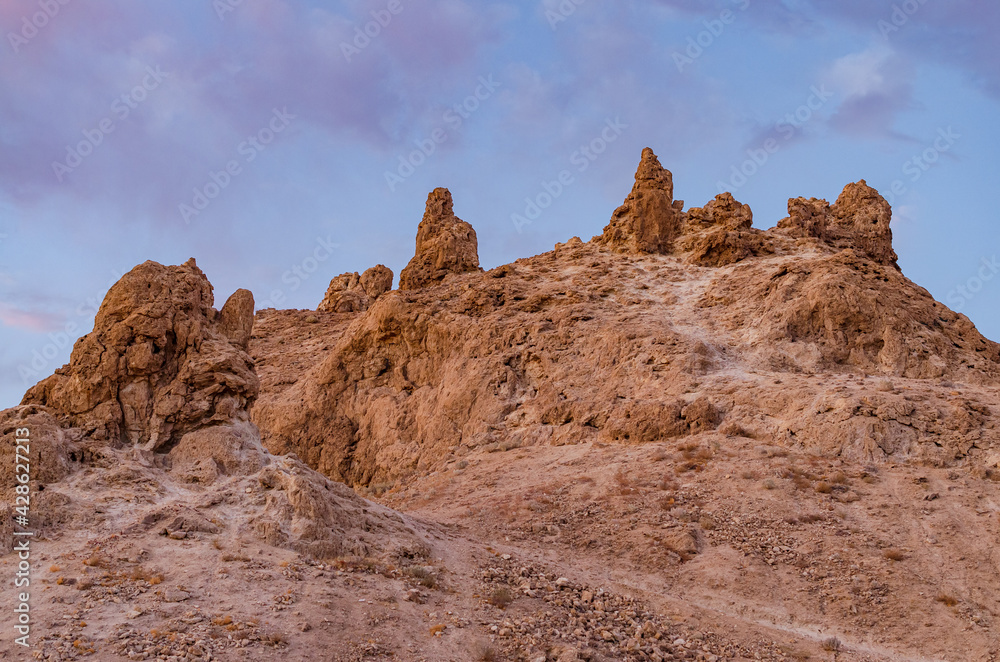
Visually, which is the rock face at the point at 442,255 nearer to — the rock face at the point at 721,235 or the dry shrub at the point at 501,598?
the rock face at the point at 721,235

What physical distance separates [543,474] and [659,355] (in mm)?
6149

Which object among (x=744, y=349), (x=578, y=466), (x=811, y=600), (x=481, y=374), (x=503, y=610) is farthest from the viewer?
(x=481, y=374)

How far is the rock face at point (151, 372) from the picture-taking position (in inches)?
525

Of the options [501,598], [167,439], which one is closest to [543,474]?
[501,598]

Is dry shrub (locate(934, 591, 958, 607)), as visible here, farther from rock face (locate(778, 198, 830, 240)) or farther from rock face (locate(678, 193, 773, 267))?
rock face (locate(778, 198, 830, 240))

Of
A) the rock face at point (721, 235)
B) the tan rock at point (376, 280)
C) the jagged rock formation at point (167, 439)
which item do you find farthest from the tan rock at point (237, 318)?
the tan rock at point (376, 280)

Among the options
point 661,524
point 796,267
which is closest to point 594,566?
point 661,524

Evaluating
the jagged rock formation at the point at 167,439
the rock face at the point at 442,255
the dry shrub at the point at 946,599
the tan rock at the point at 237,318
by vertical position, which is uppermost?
the rock face at the point at 442,255

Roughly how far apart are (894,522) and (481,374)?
1323 centimetres

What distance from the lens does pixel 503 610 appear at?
10.4m

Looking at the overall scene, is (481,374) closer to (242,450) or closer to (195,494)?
(242,450)

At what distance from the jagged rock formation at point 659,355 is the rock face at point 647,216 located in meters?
0.10

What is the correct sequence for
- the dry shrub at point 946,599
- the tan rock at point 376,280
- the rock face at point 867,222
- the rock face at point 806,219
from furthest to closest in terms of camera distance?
1. the tan rock at point 376,280
2. the rock face at point 867,222
3. the rock face at point 806,219
4. the dry shrub at point 946,599

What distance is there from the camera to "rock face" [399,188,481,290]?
3127 centimetres
